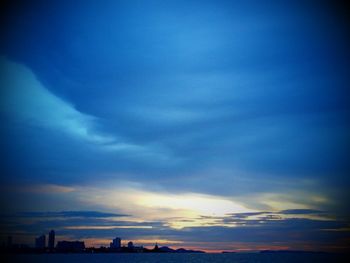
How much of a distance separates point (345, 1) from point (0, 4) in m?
15.6

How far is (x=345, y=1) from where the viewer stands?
15523mm

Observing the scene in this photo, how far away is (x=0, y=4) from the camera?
48.9 ft
